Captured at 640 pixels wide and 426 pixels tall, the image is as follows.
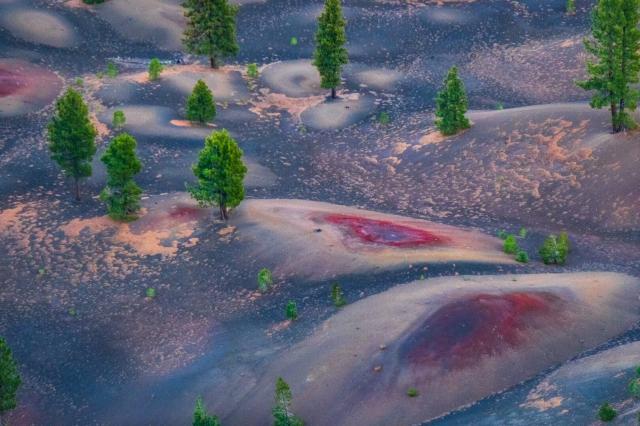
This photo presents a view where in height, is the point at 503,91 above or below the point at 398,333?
above

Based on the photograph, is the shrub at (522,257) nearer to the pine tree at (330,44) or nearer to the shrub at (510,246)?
the shrub at (510,246)

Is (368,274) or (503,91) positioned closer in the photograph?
(368,274)

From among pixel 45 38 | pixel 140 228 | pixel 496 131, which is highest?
pixel 45 38

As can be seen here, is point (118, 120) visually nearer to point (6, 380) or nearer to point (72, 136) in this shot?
point (72, 136)

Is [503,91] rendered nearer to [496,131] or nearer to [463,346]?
[496,131]

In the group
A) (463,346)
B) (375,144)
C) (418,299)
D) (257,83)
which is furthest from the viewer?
(257,83)

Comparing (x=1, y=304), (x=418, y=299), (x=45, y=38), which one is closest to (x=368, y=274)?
(x=418, y=299)

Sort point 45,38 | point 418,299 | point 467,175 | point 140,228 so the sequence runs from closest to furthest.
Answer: point 418,299, point 140,228, point 467,175, point 45,38

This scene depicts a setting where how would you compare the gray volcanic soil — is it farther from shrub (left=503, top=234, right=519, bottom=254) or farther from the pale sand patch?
shrub (left=503, top=234, right=519, bottom=254)
